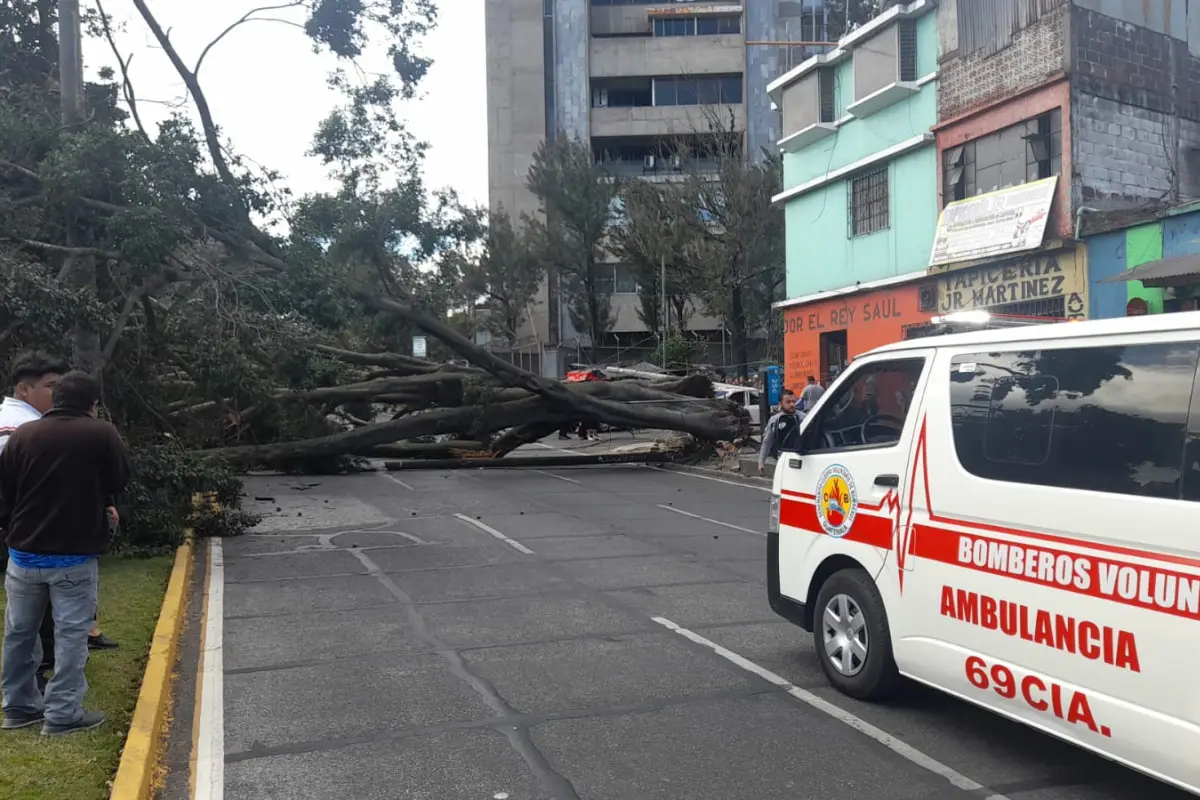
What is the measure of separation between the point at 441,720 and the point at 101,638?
279cm

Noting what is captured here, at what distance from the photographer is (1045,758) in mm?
4828

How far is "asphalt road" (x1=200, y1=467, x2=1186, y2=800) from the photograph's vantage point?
4594 mm

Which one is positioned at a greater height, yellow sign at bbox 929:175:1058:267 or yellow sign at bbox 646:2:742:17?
yellow sign at bbox 646:2:742:17

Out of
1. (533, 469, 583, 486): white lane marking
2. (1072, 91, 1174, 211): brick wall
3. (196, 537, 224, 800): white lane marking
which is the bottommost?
(196, 537, 224, 800): white lane marking

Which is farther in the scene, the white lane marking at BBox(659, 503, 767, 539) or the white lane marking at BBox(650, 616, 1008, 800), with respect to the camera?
the white lane marking at BBox(659, 503, 767, 539)

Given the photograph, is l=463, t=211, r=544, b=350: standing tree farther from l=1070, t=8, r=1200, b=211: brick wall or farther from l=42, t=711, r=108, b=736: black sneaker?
l=42, t=711, r=108, b=736: black sneaker

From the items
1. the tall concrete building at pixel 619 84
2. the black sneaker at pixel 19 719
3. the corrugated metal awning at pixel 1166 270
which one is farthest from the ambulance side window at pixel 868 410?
the tall concrete building at pixel 619 84

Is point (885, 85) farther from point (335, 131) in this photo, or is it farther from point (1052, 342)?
point (1052, 342)

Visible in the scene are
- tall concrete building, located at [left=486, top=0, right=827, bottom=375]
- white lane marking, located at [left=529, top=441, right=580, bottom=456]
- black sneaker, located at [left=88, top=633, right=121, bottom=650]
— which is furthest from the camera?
tall concrete building, located at [left=486, top=0, right=827, bottom=375]

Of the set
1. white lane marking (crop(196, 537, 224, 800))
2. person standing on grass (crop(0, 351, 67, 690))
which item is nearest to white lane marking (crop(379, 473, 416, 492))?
white lane marking (crop(196, 537, 224, 800))

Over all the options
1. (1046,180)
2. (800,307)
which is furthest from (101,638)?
(800,307)

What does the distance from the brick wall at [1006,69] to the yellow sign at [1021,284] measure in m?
3.07

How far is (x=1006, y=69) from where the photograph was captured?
1839cm

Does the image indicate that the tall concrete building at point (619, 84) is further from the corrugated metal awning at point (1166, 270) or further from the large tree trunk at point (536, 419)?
the corrugated metal awning at point (1166, 270)
